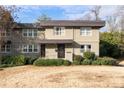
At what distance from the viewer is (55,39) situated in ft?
99.9

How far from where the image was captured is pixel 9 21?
29516 mm

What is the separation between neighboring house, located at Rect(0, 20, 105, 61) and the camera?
30.1 meters

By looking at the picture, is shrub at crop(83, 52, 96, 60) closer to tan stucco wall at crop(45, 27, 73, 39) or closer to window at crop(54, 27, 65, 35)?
tan stucco wall at crop(45, 27, 73, 39)

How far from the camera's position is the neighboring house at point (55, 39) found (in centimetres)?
3008

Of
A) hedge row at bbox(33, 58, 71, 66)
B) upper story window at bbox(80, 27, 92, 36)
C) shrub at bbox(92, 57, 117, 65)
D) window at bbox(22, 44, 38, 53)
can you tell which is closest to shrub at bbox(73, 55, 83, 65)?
hedge row at bbox(33, 58, 71, 66)

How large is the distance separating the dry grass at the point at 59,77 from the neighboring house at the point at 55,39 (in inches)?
191

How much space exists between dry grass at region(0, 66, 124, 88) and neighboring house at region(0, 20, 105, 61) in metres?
4.86

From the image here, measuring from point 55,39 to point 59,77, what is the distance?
9.38m

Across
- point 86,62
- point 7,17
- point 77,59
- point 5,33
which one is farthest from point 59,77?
point 5,33

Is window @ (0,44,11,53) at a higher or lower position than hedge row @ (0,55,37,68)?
higher

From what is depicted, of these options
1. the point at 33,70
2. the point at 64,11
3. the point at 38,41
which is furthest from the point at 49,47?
the point at 33,70

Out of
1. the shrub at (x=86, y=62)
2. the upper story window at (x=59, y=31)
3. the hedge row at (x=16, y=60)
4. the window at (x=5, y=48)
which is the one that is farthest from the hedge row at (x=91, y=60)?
the window at (x=5, y=48)

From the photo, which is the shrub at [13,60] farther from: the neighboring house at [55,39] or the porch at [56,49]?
the porch at [56,49]

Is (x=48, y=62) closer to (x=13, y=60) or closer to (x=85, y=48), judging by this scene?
(x=13, y=60)
